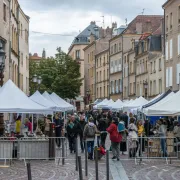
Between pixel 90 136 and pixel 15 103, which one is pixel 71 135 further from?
pixel 15 103

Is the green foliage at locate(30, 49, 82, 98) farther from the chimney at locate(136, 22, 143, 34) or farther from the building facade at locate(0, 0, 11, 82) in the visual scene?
the building facade at locate(0, 0, 11, 82)

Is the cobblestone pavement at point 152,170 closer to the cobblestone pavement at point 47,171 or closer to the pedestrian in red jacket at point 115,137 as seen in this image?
the pedestrian in red jacket at point 115,137

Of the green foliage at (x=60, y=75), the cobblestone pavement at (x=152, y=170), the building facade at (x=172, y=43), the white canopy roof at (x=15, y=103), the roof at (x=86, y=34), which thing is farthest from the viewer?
the roof at (x=86, y=34)

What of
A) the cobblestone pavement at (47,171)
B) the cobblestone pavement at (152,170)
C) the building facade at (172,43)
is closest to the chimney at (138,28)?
the building facade at (172,43)

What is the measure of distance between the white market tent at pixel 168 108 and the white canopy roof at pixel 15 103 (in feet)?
13.6

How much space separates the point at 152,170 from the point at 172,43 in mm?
34197

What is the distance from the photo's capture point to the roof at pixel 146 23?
273ft

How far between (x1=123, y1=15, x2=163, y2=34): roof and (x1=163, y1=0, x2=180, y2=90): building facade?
89.4 feet

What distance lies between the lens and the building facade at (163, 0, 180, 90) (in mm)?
50750

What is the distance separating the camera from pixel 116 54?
8688 centimetres

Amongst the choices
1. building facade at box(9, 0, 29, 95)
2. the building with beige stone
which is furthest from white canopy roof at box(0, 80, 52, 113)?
the building with beige stone

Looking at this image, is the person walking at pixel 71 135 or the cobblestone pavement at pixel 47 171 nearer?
the cobblestone pavement at pixel 47 171

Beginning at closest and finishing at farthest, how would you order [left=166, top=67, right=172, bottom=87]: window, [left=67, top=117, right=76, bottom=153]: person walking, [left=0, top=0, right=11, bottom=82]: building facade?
[left=67, top=117, right=76, bottom=153]: person walking → [left=0, top=0, right=11, bottom=82]: building facade → [left=166, top=67, right=172, bottom=87]: window

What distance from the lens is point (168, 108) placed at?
74.9ft
